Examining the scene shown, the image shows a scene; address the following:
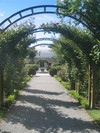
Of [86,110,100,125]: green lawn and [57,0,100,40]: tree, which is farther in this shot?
[86,110,100,125]: green lawn

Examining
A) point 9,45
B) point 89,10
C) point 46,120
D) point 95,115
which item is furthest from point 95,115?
point 9,45

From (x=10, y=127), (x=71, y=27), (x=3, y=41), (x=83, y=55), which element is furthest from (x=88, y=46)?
(x=10, y=127)

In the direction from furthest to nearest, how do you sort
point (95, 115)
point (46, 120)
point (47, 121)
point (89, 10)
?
point (95, 115) < point (46, 120) < point (47, 121) < point (89, 10)

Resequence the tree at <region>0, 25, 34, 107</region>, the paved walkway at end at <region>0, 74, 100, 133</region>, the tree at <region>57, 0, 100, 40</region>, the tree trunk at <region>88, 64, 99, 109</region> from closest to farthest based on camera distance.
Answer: the paved walkway at end at <region>0, 74, 100, 133</region> → the tree at <region>57, 0, 100, 40</region> → the tree at <region>0, 25, 34, 107</region> → the tree trunk at <region>88, 64, 99, 109</region>

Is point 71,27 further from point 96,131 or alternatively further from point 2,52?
point 96,131

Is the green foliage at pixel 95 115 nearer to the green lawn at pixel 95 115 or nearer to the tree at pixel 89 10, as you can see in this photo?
the green lawn at pixel 95 115

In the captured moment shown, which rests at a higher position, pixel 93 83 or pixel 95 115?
pixel 93 83

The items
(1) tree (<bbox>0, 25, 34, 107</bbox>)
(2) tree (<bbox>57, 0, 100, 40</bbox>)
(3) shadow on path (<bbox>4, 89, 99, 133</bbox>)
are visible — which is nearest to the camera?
(3) shadow on path (<bbox>4, 89, 99, 133</bbox>)

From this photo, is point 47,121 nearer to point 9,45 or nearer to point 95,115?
point 95,115

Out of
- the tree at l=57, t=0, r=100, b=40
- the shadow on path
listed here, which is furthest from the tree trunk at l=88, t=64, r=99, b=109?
the tree at l=57, t=0, r=100, b=40

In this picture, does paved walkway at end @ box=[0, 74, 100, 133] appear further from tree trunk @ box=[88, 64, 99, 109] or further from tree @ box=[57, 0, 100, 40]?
tree @ box=[57, 0, 100, 40]

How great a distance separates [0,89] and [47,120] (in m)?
2.61

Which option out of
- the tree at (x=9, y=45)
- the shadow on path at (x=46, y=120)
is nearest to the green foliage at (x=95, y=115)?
the shadow on path at (x=46, y=120)

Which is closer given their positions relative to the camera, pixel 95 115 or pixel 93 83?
pixel 95 115
